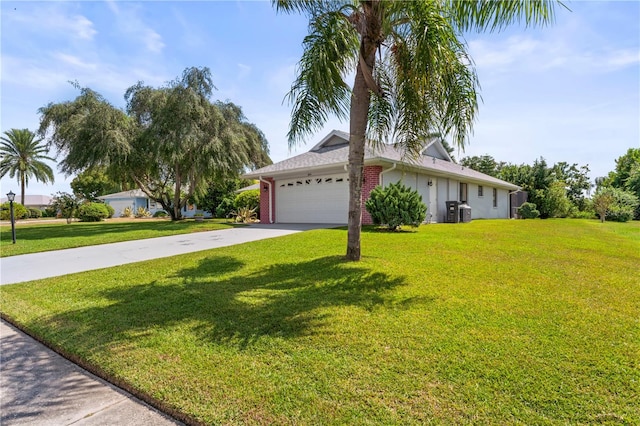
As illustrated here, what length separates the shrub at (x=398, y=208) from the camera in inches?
430

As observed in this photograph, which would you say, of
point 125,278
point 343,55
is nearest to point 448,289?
point 343,55

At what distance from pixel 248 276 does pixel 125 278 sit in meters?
2.30

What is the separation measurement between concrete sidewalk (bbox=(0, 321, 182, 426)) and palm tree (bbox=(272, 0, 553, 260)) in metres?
4.77

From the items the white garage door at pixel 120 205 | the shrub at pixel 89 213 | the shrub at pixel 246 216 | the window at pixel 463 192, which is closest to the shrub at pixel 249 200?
the shrub at pixel 246 216

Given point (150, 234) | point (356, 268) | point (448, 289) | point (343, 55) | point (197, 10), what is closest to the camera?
point (448, 289)

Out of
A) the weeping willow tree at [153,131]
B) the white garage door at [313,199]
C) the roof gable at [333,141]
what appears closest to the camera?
the white garage door at [313,199]

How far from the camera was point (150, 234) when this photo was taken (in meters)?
12.8

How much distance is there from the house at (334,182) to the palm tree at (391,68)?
6.08 m

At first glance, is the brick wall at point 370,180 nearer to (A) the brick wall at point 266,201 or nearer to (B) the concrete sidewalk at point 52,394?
(A) the brick wall at point 266,201

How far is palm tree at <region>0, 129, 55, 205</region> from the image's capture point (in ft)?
132

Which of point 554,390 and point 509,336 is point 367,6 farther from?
point 554,390

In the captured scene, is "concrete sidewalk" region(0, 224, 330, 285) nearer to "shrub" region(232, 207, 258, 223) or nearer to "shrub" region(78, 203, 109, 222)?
"shrub" region(232, 207, 258, 223)

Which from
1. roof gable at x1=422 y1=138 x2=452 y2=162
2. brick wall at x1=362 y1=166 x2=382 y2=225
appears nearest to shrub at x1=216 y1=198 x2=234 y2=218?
brick wall at x1=362 y1=166 x2=382 y2=225

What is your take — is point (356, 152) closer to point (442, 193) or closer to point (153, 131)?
point (442, 193)
